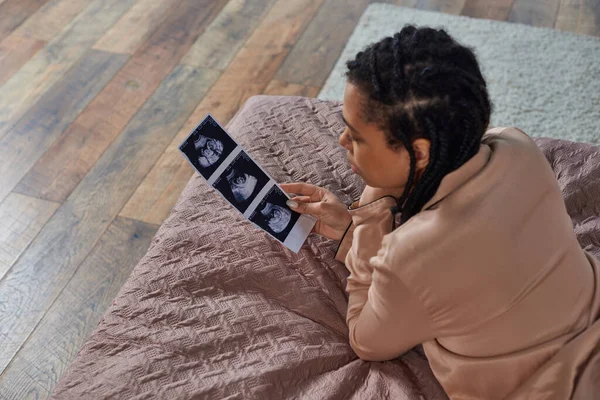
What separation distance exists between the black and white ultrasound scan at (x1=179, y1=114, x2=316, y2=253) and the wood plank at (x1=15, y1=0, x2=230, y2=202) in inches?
38.0

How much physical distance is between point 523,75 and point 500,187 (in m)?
Answer: 1.67

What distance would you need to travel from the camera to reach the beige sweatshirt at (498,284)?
0.93 m

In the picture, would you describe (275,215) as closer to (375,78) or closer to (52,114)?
(375,78)

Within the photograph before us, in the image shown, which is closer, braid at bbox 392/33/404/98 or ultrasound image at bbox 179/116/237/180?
braid at bbox 392/33/404/98

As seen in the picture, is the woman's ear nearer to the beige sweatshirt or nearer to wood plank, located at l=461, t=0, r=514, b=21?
the beige sweatshirt

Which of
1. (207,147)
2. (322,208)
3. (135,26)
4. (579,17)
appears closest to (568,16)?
(579,17)

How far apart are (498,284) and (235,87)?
1.71 meters

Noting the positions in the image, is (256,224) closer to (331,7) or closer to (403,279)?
(403,279)

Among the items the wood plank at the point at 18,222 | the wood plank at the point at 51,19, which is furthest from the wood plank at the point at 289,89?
the wood plank at the point at 51,19

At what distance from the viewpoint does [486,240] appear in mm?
924

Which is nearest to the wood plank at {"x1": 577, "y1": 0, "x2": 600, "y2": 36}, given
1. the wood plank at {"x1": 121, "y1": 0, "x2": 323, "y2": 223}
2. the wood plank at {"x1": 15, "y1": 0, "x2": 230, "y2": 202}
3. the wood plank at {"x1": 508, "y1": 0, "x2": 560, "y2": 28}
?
the wood plank at {"x1": 508, "y1": 0, "x2": 560, "y2": 28}

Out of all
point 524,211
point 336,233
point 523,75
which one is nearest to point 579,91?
point 523,75

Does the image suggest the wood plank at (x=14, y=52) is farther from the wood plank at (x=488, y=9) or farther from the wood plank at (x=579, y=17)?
the wood plank at (x=579, y=17)

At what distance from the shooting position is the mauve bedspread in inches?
46.4
